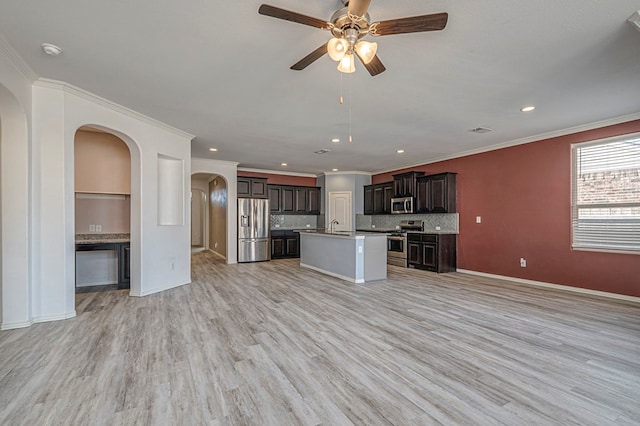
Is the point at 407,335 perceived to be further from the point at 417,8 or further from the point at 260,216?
the point at 260,216

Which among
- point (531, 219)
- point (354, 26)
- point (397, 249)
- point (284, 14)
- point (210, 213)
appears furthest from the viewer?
point (210, 213)

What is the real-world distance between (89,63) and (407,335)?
13.9ft

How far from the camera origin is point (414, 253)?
7188 millimetres

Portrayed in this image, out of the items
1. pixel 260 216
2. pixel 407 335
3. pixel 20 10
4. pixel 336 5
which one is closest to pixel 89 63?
pixel 20 10

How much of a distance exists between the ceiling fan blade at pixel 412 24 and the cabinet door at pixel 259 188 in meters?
6.79

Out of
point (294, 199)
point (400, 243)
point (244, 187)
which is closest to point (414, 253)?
point (400, 243)

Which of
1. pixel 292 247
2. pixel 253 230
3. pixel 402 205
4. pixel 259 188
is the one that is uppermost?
pixel 259 188

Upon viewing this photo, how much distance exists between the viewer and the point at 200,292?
4832 millimetres

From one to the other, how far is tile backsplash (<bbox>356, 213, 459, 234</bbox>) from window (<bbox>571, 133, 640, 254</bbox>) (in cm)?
234

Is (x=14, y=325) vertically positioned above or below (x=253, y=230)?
below

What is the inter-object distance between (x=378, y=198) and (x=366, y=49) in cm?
706

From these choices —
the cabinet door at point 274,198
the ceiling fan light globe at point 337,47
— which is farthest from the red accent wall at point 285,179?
the ceiling fan light globe at point 337,47

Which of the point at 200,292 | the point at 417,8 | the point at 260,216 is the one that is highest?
the point at 417,8

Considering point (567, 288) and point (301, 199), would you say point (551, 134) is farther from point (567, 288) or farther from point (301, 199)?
point (301, 199)
